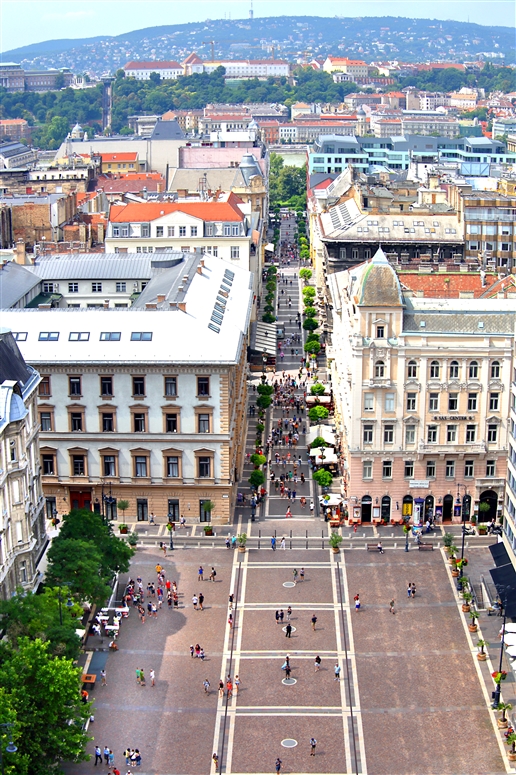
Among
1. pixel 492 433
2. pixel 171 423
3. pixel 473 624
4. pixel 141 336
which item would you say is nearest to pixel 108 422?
pixel 171 423

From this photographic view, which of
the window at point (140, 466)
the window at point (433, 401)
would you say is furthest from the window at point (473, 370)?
the window at point (140, 466)

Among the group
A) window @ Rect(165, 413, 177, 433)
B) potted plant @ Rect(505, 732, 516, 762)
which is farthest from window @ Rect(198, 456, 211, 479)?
potted plant @ Rect(505, 732, 516, 762)

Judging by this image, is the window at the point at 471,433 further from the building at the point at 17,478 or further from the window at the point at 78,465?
the building at the point at 17,478

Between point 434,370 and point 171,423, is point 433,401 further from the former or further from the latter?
point 171,423

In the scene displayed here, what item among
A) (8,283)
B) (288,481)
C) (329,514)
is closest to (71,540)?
(329,514)

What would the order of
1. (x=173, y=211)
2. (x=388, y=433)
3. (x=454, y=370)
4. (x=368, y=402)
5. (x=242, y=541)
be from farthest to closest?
1. (x=173, y=211)
2. (x=388, y=433)
3. (x=368, y=402)
4. (x=454, y=370)
5. (x=242, y=541)

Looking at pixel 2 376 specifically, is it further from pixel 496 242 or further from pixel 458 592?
pixel 496 242
